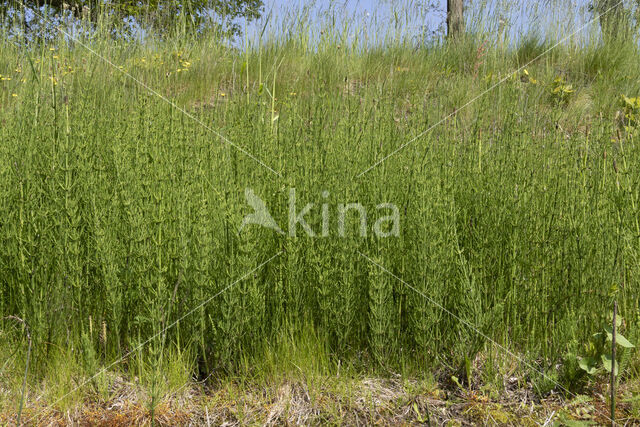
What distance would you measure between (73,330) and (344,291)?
110cm

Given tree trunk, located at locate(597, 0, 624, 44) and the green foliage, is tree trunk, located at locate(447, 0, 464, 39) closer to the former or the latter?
tree trunk, located at locate(597, 0, 624, 44)

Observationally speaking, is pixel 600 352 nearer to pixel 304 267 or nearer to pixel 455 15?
pixel 304 267

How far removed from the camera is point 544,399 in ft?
6.48

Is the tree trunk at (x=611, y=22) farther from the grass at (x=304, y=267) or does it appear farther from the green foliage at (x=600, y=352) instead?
the green foliage at (x=600, y=352)

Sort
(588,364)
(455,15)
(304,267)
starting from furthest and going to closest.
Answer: (455,15)
(304,267)
(588,364)

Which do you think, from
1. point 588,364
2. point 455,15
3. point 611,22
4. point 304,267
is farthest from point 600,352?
point 455,15

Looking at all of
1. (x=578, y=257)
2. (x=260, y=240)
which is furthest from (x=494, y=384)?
(x=260, y=240)

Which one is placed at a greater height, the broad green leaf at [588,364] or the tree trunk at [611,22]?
the tree trunk at [611,22]

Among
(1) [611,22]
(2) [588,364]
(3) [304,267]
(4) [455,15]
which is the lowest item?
(2) [588,364]

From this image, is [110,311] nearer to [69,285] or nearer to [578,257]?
[69,285]

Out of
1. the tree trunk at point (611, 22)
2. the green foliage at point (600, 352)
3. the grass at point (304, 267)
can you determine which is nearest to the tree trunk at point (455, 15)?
the tree trunk at point (611, 22)

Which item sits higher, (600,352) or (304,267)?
(304,267)

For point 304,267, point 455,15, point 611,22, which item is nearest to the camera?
point 304,267

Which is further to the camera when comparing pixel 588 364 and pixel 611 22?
pixel 611 22
